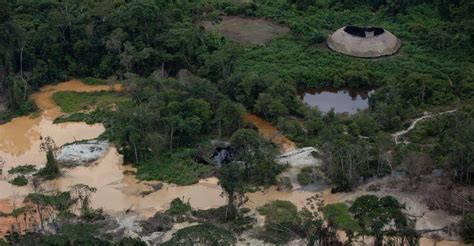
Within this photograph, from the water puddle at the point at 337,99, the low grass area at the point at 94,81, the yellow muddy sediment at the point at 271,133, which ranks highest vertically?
the low grass area at the point at 94,81

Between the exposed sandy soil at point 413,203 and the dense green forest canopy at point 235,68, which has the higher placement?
the dense green forest canopy at point 235,68

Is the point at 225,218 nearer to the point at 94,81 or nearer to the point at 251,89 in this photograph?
the point at 251,89

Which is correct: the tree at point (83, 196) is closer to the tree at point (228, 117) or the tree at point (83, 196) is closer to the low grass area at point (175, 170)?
the low grass area at point (175, 170)

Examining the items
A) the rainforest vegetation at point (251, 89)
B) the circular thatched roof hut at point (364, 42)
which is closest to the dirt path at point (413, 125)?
the rainforest vegetation at point (251, 89)

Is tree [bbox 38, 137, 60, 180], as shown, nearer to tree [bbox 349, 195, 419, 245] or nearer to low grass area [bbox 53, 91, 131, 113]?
low grass area [bbox 53, 91, 131, 113]

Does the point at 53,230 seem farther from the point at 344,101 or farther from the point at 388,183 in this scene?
the point at 344,101

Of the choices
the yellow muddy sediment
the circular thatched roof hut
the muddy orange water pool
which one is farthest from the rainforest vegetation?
the circular thatched roof hut
